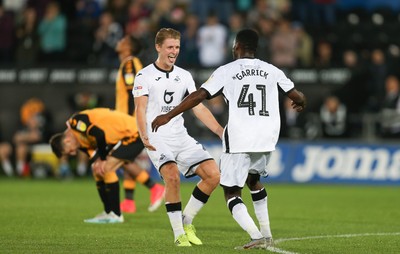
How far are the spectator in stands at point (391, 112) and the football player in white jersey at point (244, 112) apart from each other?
12055 millimetres

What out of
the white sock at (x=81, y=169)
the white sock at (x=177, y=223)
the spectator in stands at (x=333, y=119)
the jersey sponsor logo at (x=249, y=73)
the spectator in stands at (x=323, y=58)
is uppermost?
the spectator in stands at (x=323, y=58)

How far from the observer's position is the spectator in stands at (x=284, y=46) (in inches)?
886

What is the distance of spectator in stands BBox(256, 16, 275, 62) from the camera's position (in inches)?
886

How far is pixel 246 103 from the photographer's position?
379 inches

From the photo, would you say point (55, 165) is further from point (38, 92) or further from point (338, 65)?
point (338, 65)

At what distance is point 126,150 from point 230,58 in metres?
9.75

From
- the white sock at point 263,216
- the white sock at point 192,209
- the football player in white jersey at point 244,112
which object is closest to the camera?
the football player in white jersey at point 244,112

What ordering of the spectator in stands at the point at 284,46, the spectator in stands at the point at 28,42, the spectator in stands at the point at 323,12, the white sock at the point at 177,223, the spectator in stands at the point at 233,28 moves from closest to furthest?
the white sock at the point at 177,223
the spectator in stands at the point at 284,46
the spectator in stands at the point at 233,28
the spectator in stands at the point at 28,42
the spectator in stands at the point at 323,12

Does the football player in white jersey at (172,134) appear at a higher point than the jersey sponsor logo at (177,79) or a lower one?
lower

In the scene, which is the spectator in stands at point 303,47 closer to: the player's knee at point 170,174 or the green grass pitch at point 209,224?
the green grass pitch at point 209,224

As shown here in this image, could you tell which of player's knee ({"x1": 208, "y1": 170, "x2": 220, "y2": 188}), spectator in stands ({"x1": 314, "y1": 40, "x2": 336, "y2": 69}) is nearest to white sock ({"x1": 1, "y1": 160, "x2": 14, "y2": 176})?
spectator in stands ({"x1": 314, "y1": 40, "x2": 336, "y2": 69})

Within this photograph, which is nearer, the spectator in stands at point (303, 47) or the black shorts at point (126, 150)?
the black shorts at point (126, 150)

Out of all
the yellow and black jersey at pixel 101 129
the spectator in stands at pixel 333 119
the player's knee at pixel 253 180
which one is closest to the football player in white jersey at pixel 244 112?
the player's knee at pixel 253 180

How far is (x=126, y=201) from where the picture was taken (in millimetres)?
14695
